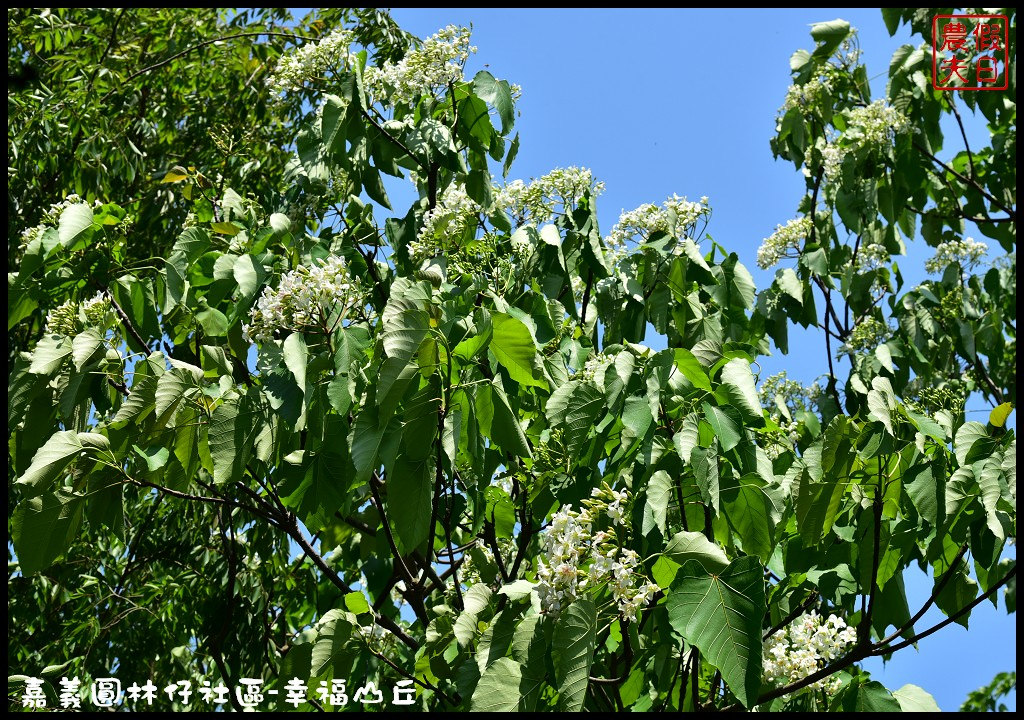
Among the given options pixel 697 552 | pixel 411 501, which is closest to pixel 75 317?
pixel 411 501

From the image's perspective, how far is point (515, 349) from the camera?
2059mm

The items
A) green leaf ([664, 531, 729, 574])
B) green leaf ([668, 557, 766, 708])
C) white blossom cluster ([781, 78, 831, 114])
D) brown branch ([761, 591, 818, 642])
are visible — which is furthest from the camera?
white blossom cluster ([781, 78, 831, 114])

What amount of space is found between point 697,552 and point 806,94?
112 inches

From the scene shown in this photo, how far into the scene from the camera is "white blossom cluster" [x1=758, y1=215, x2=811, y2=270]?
407 centimetres

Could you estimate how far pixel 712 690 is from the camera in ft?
6.82

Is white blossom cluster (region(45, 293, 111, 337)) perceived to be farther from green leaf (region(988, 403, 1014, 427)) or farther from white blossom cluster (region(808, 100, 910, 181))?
white blossom cluster (region(808, 100, 910, 181))

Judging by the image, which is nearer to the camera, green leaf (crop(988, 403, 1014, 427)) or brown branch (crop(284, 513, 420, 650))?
green leaf (crop(988, 403, 1014, 427))

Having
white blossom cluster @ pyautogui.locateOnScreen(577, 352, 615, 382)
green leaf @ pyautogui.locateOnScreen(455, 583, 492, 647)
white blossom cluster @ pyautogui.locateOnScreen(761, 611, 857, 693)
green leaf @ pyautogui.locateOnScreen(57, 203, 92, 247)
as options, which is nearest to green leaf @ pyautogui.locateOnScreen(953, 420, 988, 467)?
white blossom cluster @ pyautogui.locateOnScreen(761, 611, 857, 693)

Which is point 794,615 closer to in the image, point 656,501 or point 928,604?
point 928,604

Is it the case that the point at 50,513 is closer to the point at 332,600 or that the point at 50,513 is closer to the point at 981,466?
the point at 332,600

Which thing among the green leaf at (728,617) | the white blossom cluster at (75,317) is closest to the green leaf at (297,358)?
the white blossom cluster at (75,317)

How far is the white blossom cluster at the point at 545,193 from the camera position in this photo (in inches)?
121

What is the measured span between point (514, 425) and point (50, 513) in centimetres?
104

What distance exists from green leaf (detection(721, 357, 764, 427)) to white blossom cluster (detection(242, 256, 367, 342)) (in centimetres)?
85
